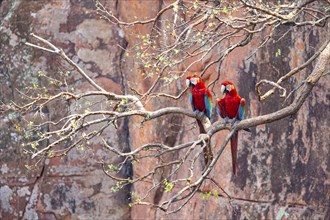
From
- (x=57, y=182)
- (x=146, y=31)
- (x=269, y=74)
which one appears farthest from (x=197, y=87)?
(x=57, y=182)

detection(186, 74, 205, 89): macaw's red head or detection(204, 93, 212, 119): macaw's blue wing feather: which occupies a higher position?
detection(186, 74, 205, 89): macaw's red head

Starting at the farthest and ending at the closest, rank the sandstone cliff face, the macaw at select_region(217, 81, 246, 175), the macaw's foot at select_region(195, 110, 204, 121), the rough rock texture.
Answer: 1. the rough rock texture
2. the sandstone cliff face
3. the macaw at select_region(217, 81, 246, 175)
4. the macaw's foot at select_region(195, 110, 204, 121)

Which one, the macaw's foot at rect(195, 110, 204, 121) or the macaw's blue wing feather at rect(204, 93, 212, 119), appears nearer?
the macaw's foot at rect(195, 110, 204, 121)

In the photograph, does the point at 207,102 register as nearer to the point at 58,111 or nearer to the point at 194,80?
the point at 194,80

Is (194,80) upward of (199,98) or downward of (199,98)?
upward

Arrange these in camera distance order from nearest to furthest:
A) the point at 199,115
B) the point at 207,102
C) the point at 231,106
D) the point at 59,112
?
the point at 199,115, the point at 231,106, the point at 207,102, the point at 59,112

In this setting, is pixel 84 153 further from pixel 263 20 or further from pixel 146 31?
pixel 263 20

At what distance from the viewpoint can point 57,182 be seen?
30.2 ft

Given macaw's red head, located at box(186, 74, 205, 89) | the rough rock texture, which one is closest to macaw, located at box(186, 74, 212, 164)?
macaw's red head, located at box(186, 74, 205, 89)

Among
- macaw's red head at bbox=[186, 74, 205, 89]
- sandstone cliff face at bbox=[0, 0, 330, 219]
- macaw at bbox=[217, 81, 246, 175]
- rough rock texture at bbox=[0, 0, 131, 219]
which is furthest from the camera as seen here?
rough rock texture at bbox=[0, 0, 131, 219]

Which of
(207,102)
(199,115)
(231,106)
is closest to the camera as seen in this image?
(199,115)

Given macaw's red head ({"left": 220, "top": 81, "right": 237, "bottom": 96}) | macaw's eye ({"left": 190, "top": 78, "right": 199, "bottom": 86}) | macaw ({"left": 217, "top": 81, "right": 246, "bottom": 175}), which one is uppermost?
macaw's eye ({"left": 190, "top": 78, "right": 199, "bottom": 86})

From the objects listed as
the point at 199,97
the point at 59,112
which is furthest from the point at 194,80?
the point at 59,112

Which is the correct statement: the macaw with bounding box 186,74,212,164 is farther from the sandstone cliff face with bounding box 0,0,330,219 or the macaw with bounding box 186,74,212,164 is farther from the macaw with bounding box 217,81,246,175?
the sandstone cliff face with bounding box 0,0,330,219
